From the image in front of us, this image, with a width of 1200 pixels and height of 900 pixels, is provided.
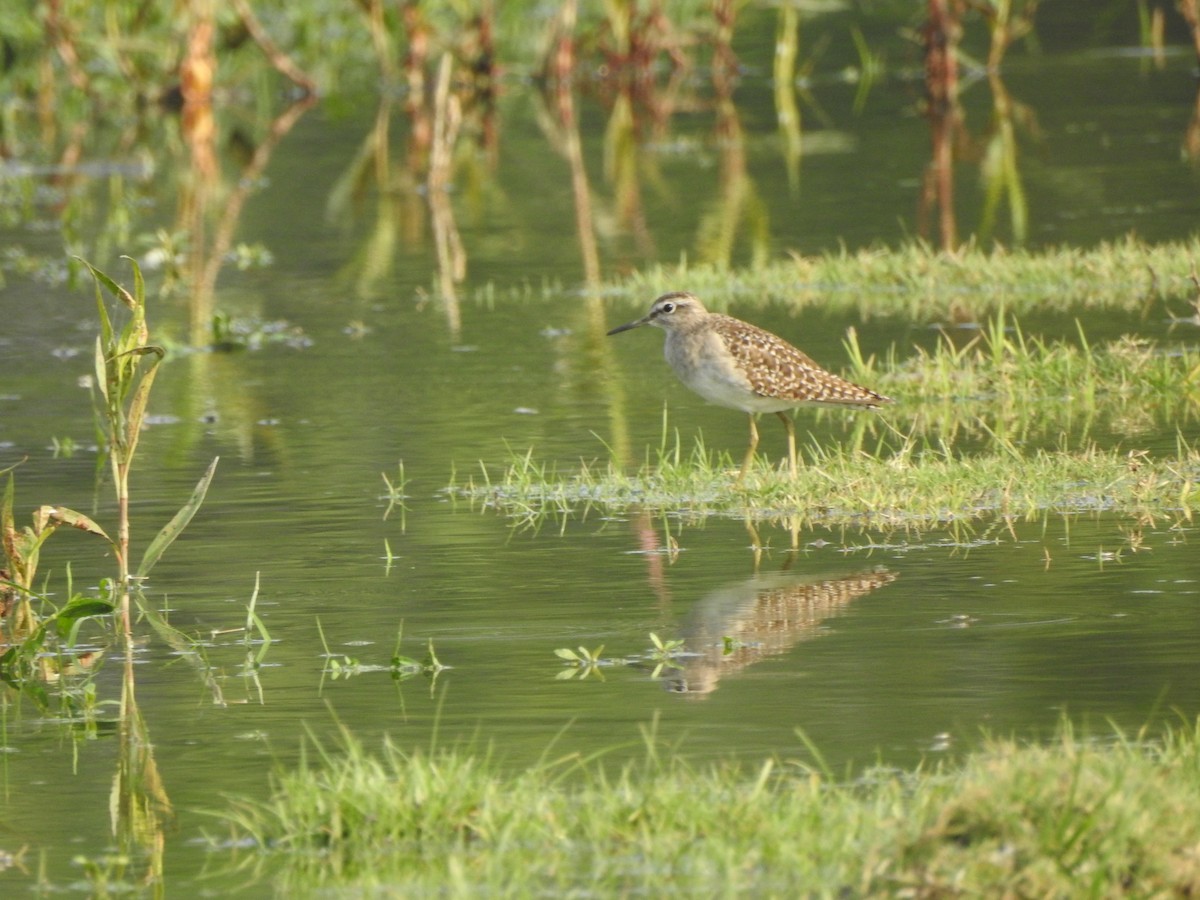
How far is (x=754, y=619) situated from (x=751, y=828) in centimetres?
229

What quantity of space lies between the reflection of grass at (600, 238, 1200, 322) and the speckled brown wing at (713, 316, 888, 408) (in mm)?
3670

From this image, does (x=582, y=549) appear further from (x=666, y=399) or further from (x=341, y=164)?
(x=341, y=164)

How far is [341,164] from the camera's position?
2438cm

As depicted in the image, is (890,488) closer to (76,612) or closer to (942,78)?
(76,612)

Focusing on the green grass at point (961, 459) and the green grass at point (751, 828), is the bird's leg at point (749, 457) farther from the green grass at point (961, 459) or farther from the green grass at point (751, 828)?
the green grass at point (751, 828)

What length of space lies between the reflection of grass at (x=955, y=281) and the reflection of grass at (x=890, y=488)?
13.8 feet

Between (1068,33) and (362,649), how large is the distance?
2818cm

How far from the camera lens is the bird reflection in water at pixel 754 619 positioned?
6863mm

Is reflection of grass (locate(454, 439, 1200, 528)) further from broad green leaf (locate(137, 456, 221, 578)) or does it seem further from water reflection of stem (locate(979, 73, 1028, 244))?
water reflection of stem (locate(979, 73, 1028, 244))

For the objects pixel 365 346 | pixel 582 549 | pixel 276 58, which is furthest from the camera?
pixel 276 58

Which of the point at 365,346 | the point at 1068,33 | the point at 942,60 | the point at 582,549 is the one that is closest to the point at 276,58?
the point at 942,60

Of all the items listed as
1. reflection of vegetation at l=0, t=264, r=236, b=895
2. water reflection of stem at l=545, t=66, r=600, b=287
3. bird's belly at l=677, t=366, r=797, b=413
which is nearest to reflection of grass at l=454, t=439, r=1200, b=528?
bird's belly at l=677, t=366, r=797, b=413

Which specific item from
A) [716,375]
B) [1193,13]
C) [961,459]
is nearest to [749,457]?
[716,375]

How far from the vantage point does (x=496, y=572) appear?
27.4 feet
